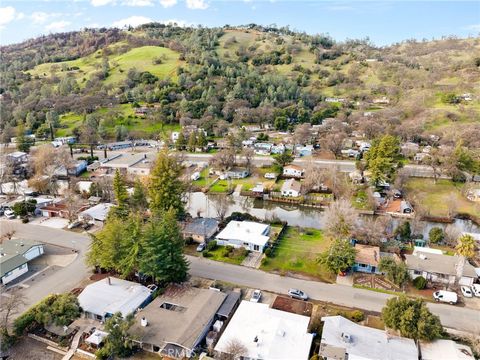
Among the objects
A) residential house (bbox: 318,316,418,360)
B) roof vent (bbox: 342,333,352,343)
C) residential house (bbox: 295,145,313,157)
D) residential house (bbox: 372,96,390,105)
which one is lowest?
residential house (bbox: 318,316,418,360)

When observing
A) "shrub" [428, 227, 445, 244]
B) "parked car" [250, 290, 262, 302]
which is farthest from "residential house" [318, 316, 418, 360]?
"shrub" [428, 227, 445, 244]

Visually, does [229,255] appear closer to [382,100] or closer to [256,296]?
[256,296]

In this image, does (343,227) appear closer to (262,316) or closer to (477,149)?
(262,316)

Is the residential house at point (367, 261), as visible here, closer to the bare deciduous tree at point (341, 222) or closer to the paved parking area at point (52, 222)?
the bare deciduous tree at point (341, 222)

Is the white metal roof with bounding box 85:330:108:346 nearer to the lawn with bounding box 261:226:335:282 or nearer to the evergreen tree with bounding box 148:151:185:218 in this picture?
the lawn with bounding box 261:226:335:282

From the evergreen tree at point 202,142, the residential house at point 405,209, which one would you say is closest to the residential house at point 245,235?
the residential house at point 405,209

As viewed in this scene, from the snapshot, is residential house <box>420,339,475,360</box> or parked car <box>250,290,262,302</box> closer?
residential house <box>420,339,475,360</box>
